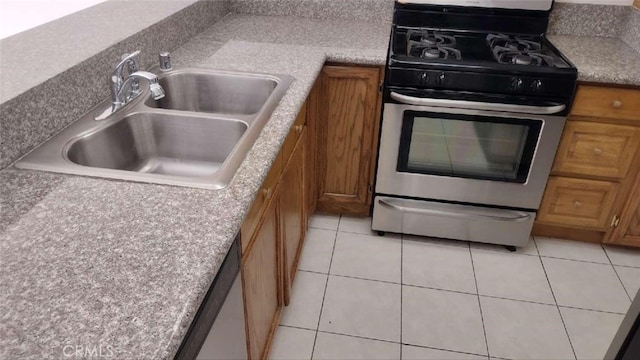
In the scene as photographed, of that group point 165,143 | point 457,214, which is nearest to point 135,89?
point 165,143

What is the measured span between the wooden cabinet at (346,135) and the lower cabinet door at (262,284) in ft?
2.42

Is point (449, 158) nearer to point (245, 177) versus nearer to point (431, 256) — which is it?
point (431, 256)

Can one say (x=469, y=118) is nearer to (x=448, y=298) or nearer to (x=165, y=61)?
(x=448, y=298)

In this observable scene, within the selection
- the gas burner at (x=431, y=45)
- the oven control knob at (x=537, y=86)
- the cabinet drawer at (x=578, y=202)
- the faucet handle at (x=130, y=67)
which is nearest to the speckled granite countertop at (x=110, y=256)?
the faucet handle at (x=130, y=67)

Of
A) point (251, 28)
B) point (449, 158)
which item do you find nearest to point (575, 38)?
point (449, 158)

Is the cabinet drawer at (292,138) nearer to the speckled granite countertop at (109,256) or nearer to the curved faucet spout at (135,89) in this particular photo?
the speckled granite countertop at (109,256)

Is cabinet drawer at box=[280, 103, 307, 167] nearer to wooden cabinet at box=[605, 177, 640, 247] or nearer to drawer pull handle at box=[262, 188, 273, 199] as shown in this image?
drawer pull handle at box=[262, 188, 273, 199]

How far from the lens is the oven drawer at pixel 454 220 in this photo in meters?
2.20

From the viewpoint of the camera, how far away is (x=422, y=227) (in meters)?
2.29

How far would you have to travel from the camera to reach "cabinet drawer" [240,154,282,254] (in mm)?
1114

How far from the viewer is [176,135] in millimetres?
1423

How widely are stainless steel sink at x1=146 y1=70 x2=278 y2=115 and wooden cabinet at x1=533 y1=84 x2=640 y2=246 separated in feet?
4.27

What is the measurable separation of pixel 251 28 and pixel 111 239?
5.55 ft

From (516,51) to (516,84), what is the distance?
261mm
